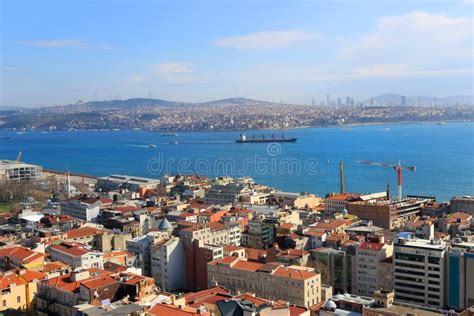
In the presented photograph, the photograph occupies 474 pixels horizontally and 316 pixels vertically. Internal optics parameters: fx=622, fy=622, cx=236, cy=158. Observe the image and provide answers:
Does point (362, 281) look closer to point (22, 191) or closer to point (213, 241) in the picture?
point (213, 241)

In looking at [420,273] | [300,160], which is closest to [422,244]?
[420,273]

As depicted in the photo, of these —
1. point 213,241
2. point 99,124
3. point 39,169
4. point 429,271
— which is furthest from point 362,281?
point 99,124

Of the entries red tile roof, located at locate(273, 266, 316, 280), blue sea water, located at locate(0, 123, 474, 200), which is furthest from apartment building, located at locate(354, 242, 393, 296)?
blue sea water, located at locate(0, 123, 474, 200)

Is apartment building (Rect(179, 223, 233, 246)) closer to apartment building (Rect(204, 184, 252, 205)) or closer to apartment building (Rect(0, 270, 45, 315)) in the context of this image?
apartment building (Rect(0, 270, 45, 315))

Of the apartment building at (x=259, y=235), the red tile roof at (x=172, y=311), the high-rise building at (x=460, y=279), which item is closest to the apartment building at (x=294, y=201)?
the apartment building at (x=259, y=235)

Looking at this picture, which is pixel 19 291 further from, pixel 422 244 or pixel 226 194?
pixel 226 194

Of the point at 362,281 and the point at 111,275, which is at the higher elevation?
the point at 111,275
